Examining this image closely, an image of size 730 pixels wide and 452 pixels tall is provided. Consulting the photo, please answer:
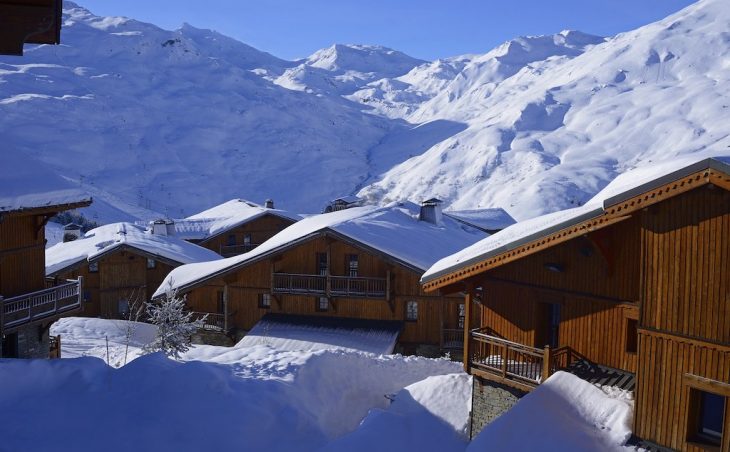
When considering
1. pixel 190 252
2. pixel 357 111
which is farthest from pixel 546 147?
pixel 190 252

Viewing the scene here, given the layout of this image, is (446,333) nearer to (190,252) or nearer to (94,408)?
(94,408)

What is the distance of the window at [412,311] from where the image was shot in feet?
85.2

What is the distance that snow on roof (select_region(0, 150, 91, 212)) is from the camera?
1861 centimetres

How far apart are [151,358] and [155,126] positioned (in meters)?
148

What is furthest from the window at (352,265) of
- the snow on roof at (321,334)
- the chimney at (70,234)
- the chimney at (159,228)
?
the chimney at (70,234)

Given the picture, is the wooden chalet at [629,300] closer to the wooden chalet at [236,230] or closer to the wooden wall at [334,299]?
the wooden wall at [334,299]

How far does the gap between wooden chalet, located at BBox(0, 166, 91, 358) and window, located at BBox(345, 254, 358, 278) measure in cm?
1106

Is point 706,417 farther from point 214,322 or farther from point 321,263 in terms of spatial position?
point 214,322

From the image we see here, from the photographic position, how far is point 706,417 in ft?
35.6

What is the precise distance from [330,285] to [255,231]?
24617mm

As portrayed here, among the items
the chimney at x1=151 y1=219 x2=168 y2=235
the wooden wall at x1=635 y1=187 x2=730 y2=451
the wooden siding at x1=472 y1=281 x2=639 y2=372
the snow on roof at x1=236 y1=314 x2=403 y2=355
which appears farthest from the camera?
the chimney at x1=151 y1=219 x2=168 y2=235

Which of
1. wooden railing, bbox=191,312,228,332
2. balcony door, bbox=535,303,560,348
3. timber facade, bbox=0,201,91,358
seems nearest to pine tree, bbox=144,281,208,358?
timber facade, bbox=0,201,91,358

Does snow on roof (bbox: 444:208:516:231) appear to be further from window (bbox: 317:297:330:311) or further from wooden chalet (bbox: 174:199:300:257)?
window (bbox: 317:297:330:311)

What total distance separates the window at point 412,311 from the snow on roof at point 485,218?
2256 cm
